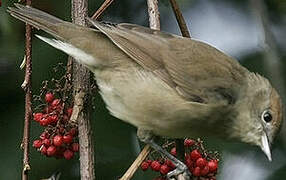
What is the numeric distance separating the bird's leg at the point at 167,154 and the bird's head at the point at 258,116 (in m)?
0.42

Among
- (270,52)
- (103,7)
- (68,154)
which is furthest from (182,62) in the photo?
(68,154)

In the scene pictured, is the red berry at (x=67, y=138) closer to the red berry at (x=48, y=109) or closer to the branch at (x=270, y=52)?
the red berry at (x=48, y=109)

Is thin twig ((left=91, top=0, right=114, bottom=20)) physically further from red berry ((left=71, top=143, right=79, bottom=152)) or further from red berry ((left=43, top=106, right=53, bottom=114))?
red berry ((left=71, top=143, right=79, bottom=152))

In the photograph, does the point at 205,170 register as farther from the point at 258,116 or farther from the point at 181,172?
the point at 258,116

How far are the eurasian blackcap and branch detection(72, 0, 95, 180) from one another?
0.65 feet

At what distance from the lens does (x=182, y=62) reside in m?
4.41

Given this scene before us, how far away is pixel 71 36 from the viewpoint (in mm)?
4328

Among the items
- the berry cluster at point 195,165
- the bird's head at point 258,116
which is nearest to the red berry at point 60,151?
the berry cluster at point 195,165

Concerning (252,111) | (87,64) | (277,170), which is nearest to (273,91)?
(252,111)

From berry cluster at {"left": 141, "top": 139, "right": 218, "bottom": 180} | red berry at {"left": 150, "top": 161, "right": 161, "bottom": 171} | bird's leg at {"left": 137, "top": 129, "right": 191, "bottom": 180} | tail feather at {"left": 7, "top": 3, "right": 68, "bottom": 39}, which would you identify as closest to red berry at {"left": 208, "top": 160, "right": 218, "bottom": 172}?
berry cluster at {"left": 141, "top": 139, "right": 218, "bottom": 180}

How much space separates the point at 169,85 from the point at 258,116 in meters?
0.48

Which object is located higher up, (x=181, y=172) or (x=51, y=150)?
(x=51, y=150)

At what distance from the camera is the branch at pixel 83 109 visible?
12.3 feet

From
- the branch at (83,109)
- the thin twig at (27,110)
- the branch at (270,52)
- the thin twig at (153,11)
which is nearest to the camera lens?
the thin twig at (27,110)
